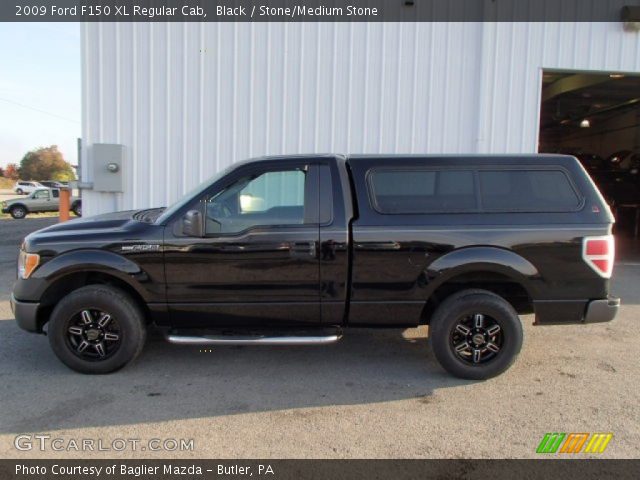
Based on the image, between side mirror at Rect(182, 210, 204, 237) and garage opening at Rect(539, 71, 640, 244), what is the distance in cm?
1033

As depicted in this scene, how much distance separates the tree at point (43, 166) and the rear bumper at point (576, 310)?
87.5 metres

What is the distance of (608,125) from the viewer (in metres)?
20.5

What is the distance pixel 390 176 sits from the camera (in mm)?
4305

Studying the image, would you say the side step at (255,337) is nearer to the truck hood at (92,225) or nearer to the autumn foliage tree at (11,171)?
the truck hood at (92,225)

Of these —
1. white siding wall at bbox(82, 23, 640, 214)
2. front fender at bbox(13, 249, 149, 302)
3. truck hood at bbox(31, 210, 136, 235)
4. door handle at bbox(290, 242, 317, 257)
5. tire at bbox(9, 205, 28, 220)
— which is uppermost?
white siding wall at bbox(82, 23, 640, 214)

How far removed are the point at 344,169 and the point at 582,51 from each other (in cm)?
682

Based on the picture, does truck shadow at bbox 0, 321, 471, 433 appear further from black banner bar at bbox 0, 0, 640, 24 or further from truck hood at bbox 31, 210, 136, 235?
black banner bar at bbox 0, 0, 640, 24

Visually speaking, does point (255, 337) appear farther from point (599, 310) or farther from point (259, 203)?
point (599, 310)

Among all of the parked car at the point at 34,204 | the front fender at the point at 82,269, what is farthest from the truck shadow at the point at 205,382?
the parked car at the point at 34,204

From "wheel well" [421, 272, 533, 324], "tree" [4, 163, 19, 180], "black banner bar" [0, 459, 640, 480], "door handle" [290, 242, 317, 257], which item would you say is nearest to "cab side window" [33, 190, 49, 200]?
"door handle" [290, 242, 317, 257]

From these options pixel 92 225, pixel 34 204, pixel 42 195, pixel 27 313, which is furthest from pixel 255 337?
pixel 42 195

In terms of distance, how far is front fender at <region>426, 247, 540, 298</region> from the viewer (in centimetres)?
414

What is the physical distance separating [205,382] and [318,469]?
159cm

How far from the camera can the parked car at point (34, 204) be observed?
25.6 m
